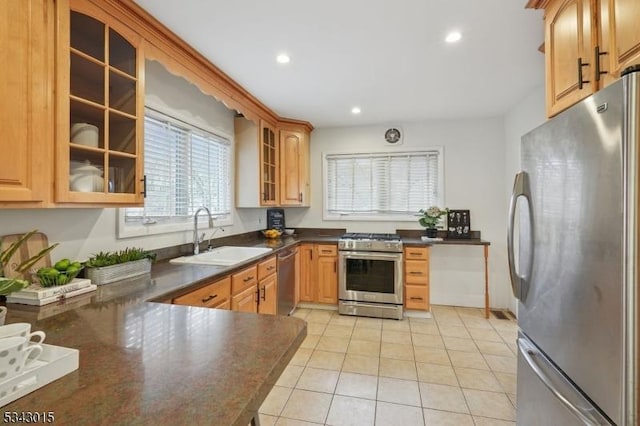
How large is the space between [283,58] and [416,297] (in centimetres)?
288

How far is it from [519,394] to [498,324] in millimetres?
2090

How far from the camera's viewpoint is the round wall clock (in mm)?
4105

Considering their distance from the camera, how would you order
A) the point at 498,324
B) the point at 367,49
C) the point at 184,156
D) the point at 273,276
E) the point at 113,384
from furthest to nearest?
the point at 498,324 → the point at 273,276 → the point at 184,156 → the point at 367,49 → the point at 113,384

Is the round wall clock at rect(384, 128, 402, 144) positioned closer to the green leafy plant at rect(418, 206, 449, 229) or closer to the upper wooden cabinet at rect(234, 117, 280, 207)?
the green leafy plant at rect(418, 206, 449, 229)

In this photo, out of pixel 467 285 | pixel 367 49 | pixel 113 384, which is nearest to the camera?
pixel 113 384

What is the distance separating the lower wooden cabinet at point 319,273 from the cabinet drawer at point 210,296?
1.77 metres

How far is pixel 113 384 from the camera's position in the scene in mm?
706

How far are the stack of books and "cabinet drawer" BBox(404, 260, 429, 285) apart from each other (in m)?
3.06

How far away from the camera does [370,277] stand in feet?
11.8

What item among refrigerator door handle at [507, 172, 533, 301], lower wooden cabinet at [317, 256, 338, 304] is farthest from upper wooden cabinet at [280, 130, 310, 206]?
refrigerator door handle at [507, 172, 533, 301]

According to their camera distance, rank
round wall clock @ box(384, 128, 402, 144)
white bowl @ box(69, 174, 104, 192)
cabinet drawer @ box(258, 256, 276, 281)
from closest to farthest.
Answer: white bowl @ box(69, 174, 104, 192) < cabinet drawer @ box(258, 256, 276, 281) < round wall clock @ box(384, 128, 402, 144)

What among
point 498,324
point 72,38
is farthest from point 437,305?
point 72,38

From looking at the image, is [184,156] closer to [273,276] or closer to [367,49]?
[273,276]

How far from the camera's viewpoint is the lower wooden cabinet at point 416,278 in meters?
3.54
